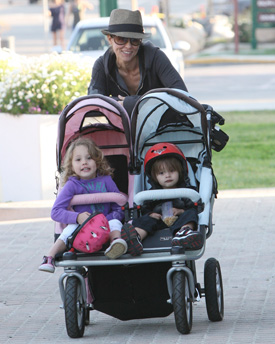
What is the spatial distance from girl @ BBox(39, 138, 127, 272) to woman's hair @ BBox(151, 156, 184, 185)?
0.30 m

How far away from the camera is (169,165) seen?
589 centimetres

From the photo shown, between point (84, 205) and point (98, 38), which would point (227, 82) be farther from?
point (84, 205)

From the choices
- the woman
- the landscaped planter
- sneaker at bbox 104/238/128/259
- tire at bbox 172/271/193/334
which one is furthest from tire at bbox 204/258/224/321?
the landscaped planter

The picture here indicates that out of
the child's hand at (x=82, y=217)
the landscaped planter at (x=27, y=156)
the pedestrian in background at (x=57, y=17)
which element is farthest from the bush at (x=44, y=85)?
the pedestrian in background at (x=57, y=17)

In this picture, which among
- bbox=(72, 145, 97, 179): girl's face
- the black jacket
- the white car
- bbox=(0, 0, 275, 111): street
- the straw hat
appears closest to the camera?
bbox=(72, 145, 97, 179): girl's face

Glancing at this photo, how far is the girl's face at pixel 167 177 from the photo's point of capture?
232 inches

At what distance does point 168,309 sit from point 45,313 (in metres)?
1.04

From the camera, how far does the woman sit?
634 centimetres

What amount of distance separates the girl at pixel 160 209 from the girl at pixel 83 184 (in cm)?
18

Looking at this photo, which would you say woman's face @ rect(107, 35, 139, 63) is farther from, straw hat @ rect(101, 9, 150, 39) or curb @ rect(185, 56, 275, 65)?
curb @ rect(185, 56, 275, 65)

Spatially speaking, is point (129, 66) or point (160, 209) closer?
point (160, 209)

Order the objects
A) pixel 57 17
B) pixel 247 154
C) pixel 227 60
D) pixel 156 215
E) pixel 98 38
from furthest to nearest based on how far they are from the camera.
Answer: pixel 57 17
pixel 227 60
pixel 98 38
pixel 247 154
pixel 156 215

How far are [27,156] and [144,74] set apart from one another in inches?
182

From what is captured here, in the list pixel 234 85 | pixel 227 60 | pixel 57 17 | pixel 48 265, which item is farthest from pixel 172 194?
pixel 57 17
